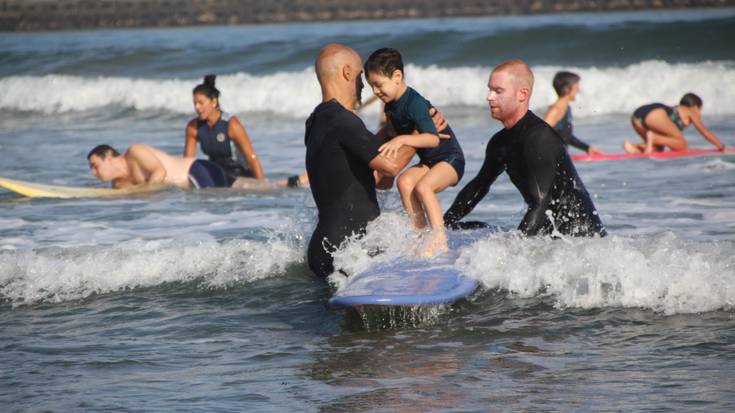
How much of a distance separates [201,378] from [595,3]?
44.3 meters

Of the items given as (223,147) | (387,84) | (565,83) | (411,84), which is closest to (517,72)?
(387,84)

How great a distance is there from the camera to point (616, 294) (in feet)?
21.1

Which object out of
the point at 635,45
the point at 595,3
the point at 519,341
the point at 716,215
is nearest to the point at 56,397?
the point at 519,341

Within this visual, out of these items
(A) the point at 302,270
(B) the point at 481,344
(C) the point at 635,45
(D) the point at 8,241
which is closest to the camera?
(B) the point at 481,344

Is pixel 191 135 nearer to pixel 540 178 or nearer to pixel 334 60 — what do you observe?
pixel 334 60

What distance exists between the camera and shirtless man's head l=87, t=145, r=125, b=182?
11.2 m

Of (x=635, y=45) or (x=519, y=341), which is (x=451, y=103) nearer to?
(x=635, y=45)

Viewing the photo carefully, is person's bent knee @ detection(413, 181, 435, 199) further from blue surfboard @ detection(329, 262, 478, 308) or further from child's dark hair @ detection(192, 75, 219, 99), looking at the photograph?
child's dark hair @ detection(192, 75, 219, 99)

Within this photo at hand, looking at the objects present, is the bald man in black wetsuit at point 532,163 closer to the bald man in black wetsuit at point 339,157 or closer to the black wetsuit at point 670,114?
the bald man in black wetsuit at point 339,157

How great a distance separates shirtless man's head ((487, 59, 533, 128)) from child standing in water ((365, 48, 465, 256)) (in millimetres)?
366

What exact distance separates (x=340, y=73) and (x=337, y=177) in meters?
0.62

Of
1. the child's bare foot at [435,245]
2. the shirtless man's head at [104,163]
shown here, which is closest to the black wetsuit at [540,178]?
the child's bare foot at [435,245]

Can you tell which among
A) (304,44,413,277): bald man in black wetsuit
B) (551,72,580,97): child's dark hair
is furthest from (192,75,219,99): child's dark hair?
(304,44,413,277): bald man in black wetsuit

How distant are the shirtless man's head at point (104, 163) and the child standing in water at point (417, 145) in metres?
5.41
